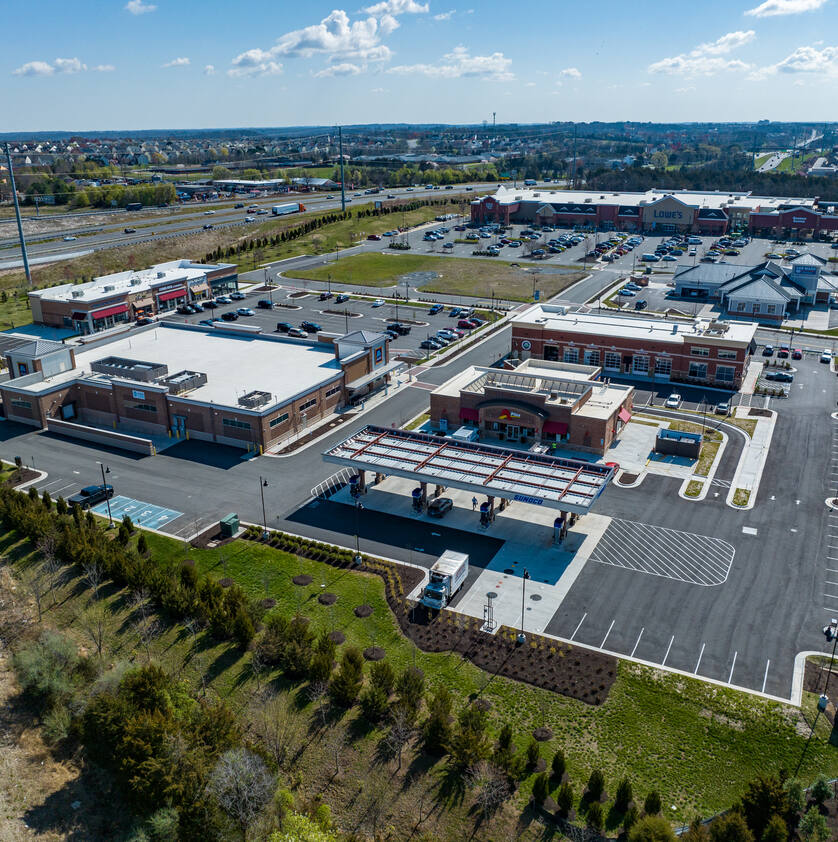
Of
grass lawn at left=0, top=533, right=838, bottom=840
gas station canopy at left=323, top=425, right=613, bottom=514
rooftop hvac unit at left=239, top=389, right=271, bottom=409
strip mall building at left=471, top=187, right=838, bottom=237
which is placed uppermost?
strip mall building at left=471, top=187, right=838, bottom=237

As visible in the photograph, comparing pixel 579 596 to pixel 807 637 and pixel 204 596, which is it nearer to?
pixel 807 637

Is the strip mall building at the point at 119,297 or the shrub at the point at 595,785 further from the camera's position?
the strip mall building at the point at 119,297

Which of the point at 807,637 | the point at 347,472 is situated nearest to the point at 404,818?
the point at 807,637

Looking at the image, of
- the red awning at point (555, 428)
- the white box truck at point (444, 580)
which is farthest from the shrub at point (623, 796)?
the red awning at point (555, 428)

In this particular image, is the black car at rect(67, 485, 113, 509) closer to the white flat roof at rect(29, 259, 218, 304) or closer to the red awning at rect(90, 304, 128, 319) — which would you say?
the red awning at rect(90, 304, 128, 319)

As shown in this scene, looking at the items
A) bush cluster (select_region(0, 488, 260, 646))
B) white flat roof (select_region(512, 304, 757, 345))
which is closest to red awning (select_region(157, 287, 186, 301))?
white flat roof (select_region(512, 304, 757, 345))

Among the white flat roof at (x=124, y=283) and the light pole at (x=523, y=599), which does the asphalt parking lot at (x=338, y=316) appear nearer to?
the white flat roof at (x=124, y=283)

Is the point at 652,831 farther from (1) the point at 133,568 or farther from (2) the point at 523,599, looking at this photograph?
(1) the point at 133,568
